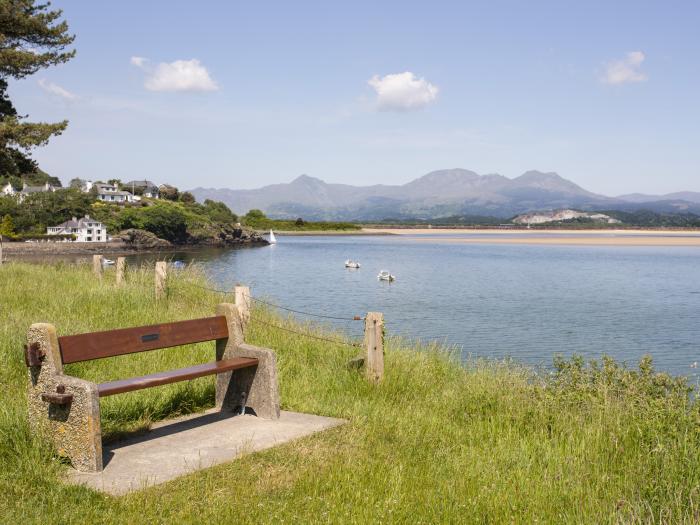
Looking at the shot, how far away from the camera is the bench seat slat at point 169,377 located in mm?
5500

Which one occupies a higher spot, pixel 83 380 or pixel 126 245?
pixel 83 380

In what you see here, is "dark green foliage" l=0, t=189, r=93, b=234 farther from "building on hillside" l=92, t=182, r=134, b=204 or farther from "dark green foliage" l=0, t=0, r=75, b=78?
"dark green foliage" l=0, t=0, r=75, b=78

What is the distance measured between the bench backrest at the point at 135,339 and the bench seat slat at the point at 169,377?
25 cm

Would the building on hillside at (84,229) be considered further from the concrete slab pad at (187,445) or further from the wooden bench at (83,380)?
the wooden bench at (83,380)

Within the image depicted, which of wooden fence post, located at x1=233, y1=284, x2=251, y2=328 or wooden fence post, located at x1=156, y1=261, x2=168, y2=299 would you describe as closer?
wooden fence post, located at x1=233, y1=284, x2=251, y2=328

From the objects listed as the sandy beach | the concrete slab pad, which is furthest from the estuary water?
the sandy beach

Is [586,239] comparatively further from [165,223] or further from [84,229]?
[84,229]

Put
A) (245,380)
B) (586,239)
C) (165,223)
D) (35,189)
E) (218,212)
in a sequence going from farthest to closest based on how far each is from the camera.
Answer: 1. (586,239)
2. (218,212)
3. (35,189)
4. (165,223)
5. (245,380)

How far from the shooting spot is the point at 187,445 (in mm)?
6000

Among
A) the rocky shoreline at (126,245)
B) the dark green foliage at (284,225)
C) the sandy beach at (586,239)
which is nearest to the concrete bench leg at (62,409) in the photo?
the rocky shoreline at (126,245)

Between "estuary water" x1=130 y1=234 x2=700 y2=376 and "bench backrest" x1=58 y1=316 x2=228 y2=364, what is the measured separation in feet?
19.5

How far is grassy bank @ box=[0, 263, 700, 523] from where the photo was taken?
180 inches

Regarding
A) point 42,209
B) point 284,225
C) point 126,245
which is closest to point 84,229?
point 126,245

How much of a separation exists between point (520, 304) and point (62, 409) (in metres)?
30.4
